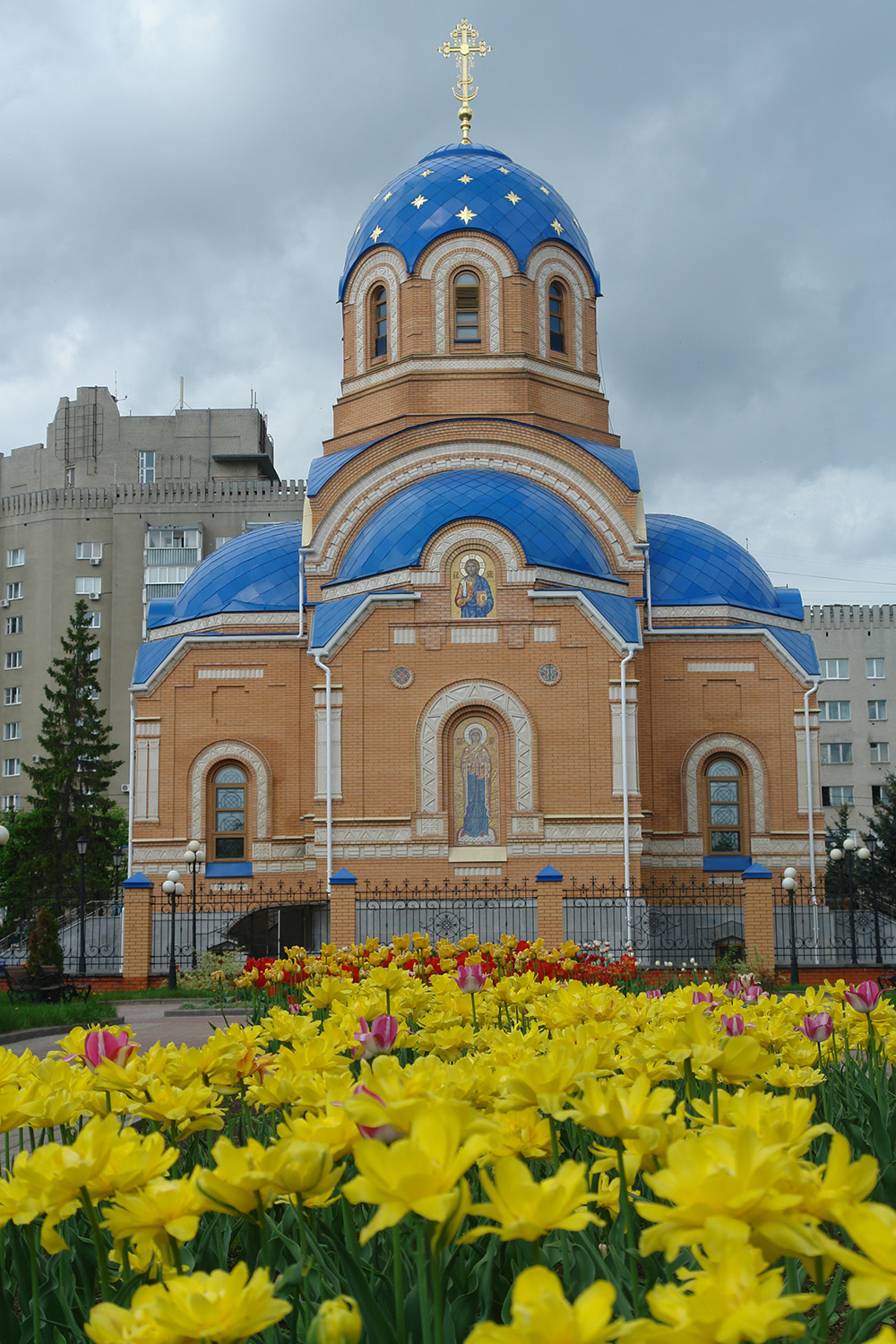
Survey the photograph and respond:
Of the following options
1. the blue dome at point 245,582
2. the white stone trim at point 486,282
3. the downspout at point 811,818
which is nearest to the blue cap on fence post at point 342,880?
the blue dome at point 245,582

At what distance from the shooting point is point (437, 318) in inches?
851

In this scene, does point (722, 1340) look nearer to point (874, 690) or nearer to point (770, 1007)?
point (770, 1007)

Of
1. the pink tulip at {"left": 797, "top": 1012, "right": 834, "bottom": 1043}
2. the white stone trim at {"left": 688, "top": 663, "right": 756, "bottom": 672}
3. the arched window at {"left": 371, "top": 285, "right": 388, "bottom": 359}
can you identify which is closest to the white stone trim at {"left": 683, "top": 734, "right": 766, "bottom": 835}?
the white stone trim at {"left": 688, "top": 663, "right": 756, "bottom": 672}

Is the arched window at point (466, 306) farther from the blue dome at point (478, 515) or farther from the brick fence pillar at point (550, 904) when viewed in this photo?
the brick fence pillar at point (550, 904)

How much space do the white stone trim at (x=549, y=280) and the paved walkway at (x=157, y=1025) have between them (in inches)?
510

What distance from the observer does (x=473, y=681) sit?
18.5 metres

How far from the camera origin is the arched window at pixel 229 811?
803 inches

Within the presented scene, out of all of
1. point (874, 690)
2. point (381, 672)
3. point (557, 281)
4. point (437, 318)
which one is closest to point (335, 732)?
point (381, 672)

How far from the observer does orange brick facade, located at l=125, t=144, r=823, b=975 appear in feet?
60.0

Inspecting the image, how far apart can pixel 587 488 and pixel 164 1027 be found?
11829mm

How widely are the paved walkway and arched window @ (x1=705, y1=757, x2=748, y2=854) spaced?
9.22 metres

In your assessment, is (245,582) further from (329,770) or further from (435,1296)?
(435,1296)

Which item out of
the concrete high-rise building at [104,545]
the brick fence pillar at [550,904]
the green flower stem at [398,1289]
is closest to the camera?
the green flower stem at [398,1289]

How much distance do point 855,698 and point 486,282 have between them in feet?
78.6
